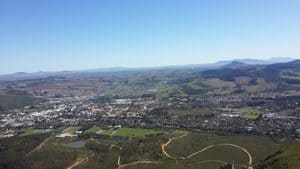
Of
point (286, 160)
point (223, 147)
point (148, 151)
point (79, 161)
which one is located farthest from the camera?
point (223, 147)

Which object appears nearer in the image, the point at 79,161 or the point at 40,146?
the point at 79,161

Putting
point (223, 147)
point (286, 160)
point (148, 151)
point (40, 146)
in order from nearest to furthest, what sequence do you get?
point (286, 160)
point (148, 151)
point (223, 147)
point (40, 146)

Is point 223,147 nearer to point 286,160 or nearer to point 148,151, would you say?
point 148,151

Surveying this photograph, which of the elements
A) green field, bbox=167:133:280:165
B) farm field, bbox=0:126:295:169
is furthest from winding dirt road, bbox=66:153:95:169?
green field, bbox=167:133:280:165

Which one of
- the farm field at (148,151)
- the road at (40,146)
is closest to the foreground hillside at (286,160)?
the farm field at (148,151)

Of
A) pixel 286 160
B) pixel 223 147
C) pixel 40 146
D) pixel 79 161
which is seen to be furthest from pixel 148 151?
pixel 286 160

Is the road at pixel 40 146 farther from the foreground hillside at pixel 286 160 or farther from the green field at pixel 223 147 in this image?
the foreground hillside at pixel 286 160

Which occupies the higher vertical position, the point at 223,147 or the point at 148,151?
Result: the point at 148,151

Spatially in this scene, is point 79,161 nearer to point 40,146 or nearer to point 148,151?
point 148,151

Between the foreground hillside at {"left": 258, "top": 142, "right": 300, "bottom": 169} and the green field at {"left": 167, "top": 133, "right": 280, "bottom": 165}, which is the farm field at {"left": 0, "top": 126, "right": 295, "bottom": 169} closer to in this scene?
the green field at {"left": 167, "top": 133, "right": 280, "bottom": 165}

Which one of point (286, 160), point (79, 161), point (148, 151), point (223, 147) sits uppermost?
point (286, 160)

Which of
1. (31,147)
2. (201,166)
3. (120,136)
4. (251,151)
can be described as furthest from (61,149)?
(251,151)

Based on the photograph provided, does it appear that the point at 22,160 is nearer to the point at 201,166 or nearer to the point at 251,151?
the point at 201,166
